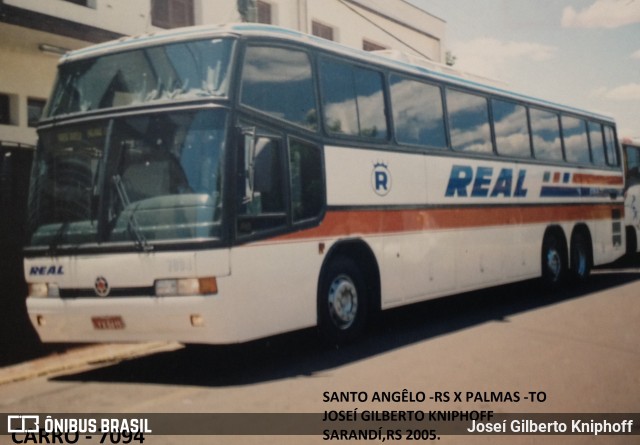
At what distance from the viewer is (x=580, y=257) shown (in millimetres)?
15328

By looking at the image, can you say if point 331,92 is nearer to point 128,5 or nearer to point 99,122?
point 99,122

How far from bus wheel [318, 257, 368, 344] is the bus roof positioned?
2.59m

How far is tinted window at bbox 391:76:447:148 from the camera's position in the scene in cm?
1019

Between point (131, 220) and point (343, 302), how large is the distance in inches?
109

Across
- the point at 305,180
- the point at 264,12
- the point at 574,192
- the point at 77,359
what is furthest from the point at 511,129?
the point at 264,12

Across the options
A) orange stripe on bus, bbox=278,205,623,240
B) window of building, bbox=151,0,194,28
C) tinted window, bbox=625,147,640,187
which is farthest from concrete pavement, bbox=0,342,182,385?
tinted window, bbox=625,147,640,187

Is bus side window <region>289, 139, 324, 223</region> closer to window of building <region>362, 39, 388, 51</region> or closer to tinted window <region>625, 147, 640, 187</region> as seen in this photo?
tinted window <region>625, 147, 640, 187</region>

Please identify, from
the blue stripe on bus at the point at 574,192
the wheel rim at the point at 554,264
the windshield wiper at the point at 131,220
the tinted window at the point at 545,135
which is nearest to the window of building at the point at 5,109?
the windshield wiper at the point at 131,220

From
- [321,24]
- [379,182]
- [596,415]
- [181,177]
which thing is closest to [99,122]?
[181,177]

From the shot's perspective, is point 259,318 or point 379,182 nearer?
point 259,318

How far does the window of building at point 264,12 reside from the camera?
1945 centimetres

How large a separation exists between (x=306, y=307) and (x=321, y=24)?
15.5 m

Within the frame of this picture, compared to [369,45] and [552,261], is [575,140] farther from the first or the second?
[369,45]

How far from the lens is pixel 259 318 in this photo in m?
7.44
